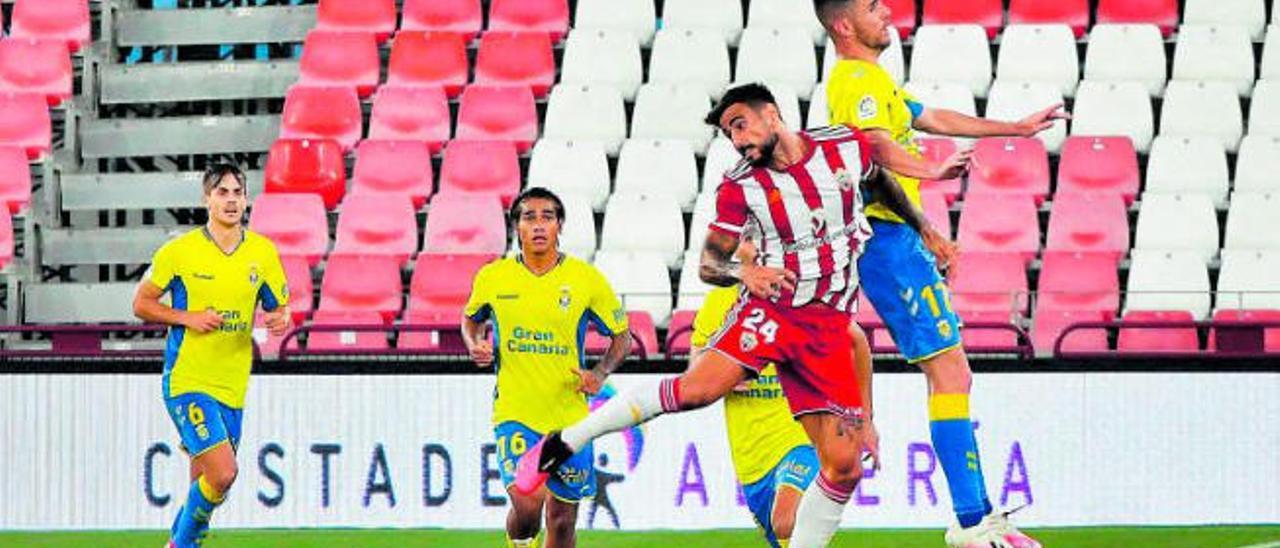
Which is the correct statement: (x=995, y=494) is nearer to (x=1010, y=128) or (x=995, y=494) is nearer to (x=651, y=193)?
(x=651, y=193)

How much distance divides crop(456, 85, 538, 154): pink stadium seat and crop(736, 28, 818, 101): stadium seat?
5.15 feet

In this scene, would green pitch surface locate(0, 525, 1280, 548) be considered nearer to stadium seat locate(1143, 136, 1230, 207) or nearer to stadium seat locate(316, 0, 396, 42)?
stadium seat locate(1143, 136, 1230, 207)

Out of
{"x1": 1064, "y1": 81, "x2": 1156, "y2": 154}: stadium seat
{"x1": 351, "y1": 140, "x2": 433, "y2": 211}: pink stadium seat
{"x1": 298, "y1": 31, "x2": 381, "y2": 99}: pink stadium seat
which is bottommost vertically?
{"x1": 351, "y1": 140, "x2": 433, "y2": 211}: pink stadium seat

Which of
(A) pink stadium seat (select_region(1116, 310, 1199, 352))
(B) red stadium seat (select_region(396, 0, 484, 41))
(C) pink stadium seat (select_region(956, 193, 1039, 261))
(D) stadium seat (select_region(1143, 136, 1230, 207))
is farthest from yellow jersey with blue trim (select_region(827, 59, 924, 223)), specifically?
(B) red stadium seat (select_region(396, 0, 484, 41))

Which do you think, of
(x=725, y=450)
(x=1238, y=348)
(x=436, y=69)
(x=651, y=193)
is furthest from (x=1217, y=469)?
(x=436, y=69)

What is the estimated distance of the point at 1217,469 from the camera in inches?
565

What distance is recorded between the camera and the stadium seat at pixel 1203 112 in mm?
17750

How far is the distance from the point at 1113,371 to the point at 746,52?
503 cm

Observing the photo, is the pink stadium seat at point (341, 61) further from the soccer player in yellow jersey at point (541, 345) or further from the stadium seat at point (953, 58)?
the soccer player in yellow jersey at point (541, 345)

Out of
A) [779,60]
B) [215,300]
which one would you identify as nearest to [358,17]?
[779,60]

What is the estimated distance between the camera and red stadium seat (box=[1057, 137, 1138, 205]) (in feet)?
56.6

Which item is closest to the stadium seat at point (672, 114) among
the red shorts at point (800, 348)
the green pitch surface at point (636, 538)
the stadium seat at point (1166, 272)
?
the stadium seat at point (1166, 272)

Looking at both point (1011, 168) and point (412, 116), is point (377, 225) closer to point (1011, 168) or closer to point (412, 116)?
point (412, 116)

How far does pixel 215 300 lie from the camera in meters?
12.1
